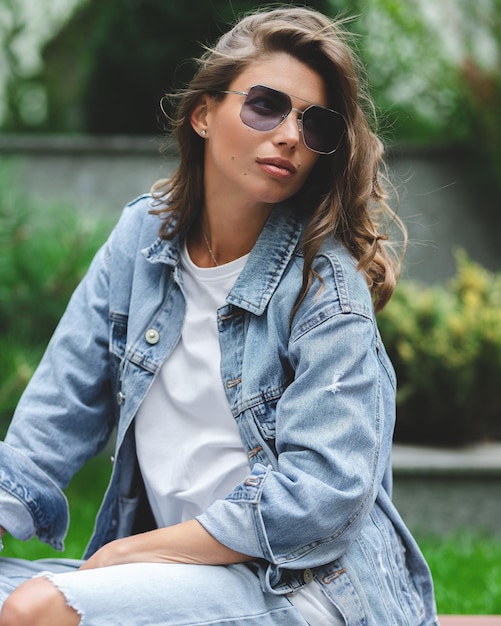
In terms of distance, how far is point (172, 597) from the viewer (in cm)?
169

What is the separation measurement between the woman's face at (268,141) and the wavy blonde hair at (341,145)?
27 millimetres

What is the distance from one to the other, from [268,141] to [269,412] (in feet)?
1.88

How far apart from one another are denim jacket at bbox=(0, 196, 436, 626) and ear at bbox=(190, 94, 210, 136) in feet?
0.78

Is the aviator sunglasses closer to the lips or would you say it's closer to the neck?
the lips

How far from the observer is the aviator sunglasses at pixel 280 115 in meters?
2.00

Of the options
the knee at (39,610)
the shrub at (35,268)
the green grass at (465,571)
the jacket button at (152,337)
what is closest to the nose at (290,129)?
the jacket button at (152,337)

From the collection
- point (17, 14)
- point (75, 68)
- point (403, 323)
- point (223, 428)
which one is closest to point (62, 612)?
point (223, 428)

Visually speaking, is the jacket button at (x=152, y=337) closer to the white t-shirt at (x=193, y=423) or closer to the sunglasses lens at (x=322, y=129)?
the white t-shirt at (x=193, y=423)

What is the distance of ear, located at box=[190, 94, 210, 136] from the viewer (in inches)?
86.0

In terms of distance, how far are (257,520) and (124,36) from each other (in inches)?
209

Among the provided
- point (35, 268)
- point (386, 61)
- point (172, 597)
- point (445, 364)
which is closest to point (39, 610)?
point (172, 597)

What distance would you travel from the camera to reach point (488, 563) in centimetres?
373

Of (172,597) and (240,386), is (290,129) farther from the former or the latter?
(172,597)

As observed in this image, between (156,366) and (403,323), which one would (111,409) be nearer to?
(156,366)
